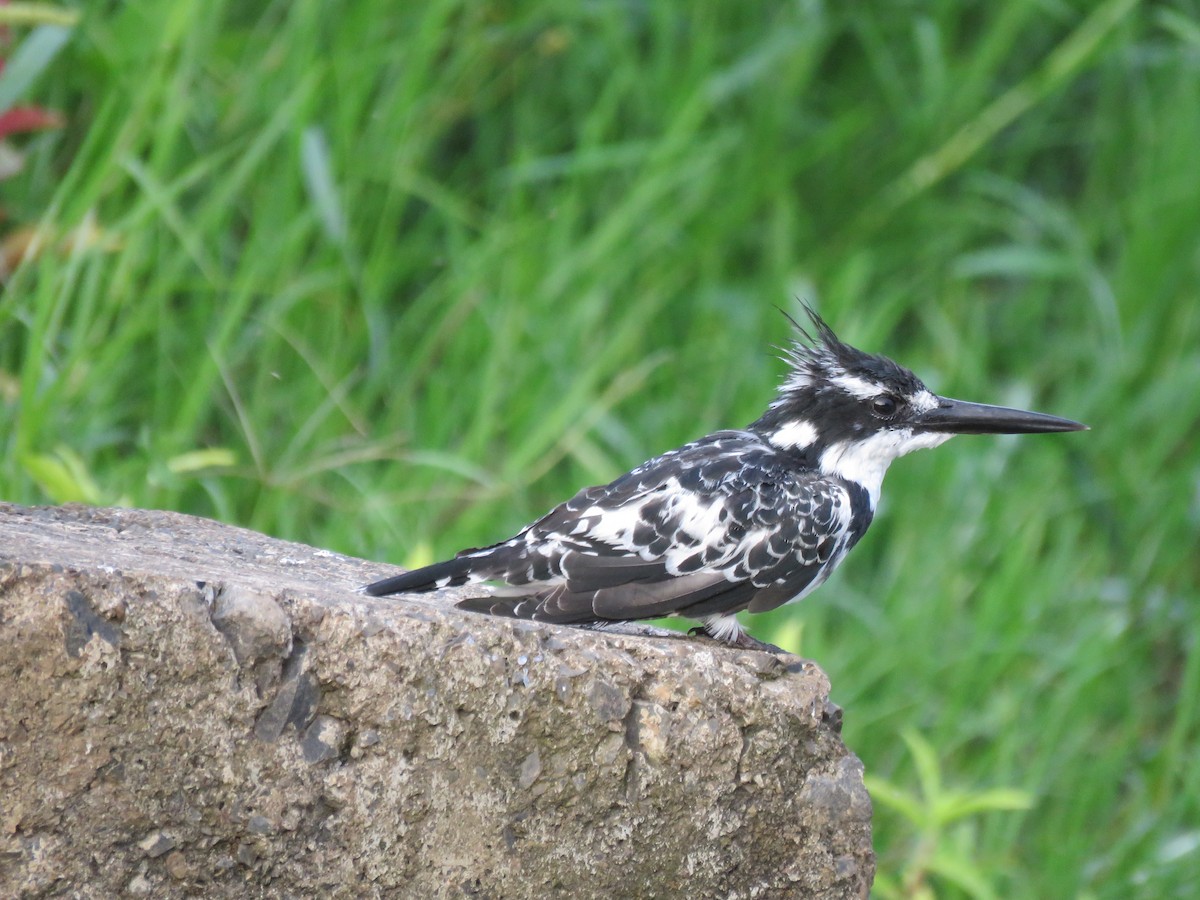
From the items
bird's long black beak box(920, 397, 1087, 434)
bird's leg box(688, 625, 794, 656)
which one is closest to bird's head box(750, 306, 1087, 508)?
bird's long black beak box(920, 397, 1087, 434)

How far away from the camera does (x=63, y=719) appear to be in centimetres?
218

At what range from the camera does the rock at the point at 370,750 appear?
7.20 ft

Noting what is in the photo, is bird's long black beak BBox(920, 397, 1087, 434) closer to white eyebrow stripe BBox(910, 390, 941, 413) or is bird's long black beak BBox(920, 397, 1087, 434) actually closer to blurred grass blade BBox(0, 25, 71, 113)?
white eyebrow stripe BBox(910, 390, 941, 413)

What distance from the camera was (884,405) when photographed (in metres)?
3.65

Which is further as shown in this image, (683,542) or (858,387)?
(858,387)

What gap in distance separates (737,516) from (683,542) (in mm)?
146

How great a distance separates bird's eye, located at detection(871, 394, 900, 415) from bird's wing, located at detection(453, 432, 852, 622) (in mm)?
281

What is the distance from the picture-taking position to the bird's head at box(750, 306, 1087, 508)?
3.63 m

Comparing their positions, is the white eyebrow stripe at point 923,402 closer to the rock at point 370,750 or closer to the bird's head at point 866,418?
the bird's head at point 866,418

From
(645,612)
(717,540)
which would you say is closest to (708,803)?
(645,612)

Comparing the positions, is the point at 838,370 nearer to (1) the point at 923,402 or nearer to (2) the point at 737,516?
(1) the point at 923,402

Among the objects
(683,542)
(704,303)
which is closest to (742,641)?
(683,542)

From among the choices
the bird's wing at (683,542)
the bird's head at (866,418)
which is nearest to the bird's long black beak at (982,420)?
the bird's head at (866,418)

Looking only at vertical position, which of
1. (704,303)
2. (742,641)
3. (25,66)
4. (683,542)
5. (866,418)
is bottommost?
(704,303)
